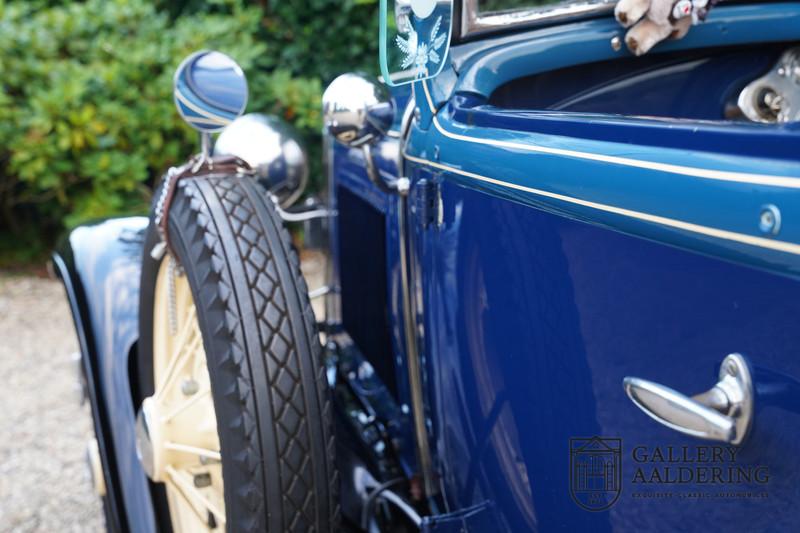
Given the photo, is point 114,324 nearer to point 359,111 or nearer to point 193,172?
point 193,172

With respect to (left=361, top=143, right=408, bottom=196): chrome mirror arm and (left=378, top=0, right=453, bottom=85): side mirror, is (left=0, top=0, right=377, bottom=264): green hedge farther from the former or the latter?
(left=378, top=0, right=453, bottom=85): side mirror

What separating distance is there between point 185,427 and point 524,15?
112 cm

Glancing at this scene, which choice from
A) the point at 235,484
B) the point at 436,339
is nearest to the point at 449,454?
the point at 436,339

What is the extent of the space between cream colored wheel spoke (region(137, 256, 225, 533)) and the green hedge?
3.16 metres

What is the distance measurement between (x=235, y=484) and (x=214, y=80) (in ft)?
2.91

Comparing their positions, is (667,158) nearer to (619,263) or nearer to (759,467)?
(619,263)

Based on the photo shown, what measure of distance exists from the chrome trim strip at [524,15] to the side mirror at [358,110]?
0.71 feet

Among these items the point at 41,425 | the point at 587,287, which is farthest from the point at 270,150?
the point at 41,425

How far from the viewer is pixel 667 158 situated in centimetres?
78

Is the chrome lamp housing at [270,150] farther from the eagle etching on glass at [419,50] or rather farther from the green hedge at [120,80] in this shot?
the green hedge at [120,80]

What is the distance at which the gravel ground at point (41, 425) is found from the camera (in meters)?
2.68

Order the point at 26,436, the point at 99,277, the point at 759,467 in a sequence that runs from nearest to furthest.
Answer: the point at 759,467 → the point at 99,277 → the point at 26,436

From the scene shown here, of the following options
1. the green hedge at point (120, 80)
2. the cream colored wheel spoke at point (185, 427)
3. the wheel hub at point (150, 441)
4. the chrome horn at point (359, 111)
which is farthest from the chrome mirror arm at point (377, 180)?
the green hedge at point (120, 80)

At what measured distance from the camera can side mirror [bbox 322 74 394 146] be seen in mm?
1568
